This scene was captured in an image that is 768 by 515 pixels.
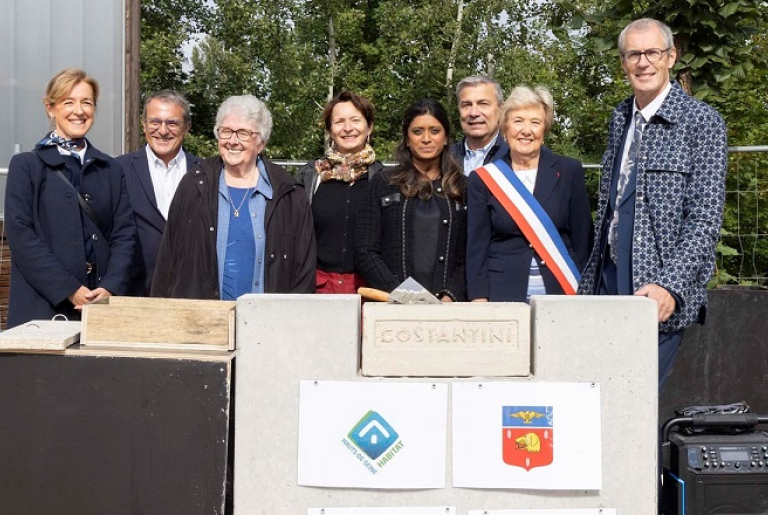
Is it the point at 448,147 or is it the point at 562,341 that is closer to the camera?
the point at 562,341

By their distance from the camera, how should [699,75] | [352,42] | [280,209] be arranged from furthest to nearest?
1. [352,42]
2. [699,75]
3. [280,209]

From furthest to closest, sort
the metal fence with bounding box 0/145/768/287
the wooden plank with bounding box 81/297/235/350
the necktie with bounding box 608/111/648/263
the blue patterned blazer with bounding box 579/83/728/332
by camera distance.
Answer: the metal fence with bounding box 0/145/768/287 → the necktie with bounding box 608/111/648/263 → the blue patterned blazer with bounding box 579/83/728/332 → the wooden plank with bounding box 81/297/235/350

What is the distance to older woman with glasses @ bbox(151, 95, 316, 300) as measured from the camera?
4551 millimetres

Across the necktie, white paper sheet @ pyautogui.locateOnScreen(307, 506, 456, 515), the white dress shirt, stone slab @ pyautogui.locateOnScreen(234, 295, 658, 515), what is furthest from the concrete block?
the white dress shirt

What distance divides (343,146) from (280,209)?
71 cm

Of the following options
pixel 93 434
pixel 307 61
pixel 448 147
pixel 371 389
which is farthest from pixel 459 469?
pixel 307 61

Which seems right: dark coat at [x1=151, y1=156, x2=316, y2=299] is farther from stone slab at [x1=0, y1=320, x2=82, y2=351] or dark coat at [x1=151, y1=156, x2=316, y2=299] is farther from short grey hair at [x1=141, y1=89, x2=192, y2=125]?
short grey hair at [x1=141, y1=89, x2=192, y2=125]

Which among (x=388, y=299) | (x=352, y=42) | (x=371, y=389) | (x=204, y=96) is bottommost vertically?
(x=371, y=389)

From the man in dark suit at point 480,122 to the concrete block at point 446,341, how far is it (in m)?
2.09

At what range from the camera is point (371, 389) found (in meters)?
3.45

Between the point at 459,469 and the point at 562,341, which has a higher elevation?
the point at 562,341

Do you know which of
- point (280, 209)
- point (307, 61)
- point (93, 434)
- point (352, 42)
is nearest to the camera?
point (93, 434)

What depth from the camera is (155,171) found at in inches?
222

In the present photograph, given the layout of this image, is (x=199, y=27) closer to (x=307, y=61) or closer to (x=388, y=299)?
(x=307, y=61)
